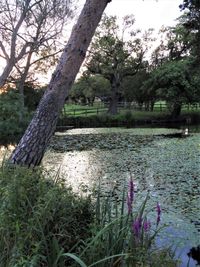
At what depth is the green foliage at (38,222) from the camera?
281cm

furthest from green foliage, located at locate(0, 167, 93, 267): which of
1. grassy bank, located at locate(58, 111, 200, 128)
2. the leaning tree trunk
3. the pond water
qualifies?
grassy bank, located at locate(58, 111, 200, 128)

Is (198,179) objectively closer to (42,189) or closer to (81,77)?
(42,189)

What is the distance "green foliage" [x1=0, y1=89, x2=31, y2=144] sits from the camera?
70.2 feet

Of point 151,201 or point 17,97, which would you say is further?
point 17,97

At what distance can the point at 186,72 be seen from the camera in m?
38.9

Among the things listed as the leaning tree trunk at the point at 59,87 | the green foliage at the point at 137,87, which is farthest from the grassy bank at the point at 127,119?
the leaning tree trunk at the point at 59,87

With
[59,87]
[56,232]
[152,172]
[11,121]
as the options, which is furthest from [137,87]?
[56,232]

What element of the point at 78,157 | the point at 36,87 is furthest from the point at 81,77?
the point at 78,157

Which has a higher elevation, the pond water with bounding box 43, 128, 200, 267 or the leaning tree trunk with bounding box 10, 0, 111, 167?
the leaning tree trunk with bounding box 10, 0, 111, 167

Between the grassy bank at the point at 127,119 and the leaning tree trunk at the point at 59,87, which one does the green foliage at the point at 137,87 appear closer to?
the grassy bank at the point at 127,119

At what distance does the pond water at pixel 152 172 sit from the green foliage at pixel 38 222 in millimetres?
612

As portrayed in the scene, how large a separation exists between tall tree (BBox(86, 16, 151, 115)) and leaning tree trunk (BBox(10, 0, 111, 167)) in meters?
34.9

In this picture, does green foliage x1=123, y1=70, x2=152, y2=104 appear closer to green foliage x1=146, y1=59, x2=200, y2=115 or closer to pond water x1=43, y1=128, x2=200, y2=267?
green foliage x1=146, y1=59, x2=200, y2=115

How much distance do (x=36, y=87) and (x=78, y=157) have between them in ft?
68.6
